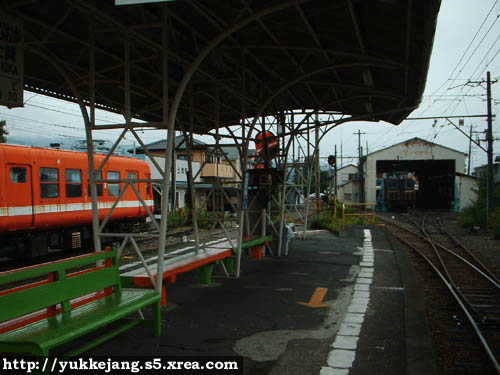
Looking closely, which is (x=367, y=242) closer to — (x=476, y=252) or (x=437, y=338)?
(x=476, y=252)

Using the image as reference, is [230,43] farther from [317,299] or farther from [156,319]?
[156,319]

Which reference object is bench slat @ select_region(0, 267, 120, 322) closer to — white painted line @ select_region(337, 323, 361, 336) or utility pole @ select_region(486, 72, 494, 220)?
white painted line @ select_region(337, 323, 361, 336)

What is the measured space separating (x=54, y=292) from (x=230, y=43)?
17.5 feet

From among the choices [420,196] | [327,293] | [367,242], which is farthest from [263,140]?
[420,196]

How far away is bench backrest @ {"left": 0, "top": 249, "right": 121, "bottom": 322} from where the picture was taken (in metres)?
4.14

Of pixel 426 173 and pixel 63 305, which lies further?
pixel 426 173

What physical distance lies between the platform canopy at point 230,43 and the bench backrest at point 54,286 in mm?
2538

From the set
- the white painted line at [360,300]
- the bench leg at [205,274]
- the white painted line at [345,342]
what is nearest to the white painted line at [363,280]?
the white painted line at [360,300]

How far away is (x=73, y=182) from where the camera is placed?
13.9 m

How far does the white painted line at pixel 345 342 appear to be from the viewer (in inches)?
226

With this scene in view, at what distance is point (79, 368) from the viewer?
502 cm

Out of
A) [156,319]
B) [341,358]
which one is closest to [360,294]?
[341,358]

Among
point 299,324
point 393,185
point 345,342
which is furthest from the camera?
point 393,185

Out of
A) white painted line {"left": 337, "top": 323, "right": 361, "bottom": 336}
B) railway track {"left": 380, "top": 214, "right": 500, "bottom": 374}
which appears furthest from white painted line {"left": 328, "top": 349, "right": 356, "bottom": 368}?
railway track {"left": 380, "top": 214, "right": 500, "bottom": 374}
